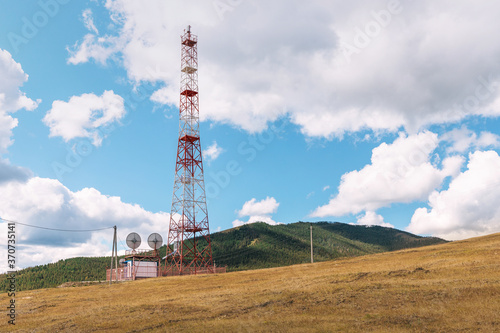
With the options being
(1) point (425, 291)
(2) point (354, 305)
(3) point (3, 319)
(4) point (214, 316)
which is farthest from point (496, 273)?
(3) point (3, 319)

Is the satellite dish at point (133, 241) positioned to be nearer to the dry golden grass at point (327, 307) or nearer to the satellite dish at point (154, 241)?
the satellite dish at point (154, 241)

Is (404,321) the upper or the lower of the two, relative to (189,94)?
lower

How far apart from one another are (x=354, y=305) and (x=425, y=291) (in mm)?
5759

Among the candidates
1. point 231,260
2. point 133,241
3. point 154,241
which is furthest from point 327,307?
point 231,260

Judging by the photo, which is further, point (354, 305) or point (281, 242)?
point (281, 242)

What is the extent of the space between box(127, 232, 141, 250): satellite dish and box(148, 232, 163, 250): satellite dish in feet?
8.59

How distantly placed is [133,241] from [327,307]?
2053 inches

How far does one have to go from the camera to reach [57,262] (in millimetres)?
131375

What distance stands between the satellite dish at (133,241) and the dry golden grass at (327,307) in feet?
92.5

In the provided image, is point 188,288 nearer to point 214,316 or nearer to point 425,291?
point 214,316

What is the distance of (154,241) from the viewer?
73.3m

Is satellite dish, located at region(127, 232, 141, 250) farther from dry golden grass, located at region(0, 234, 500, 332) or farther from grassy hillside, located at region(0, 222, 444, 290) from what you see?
grassy hillside, located at region(0, 222, 444, 290)

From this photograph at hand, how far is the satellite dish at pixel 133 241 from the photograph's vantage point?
7044 centimetres

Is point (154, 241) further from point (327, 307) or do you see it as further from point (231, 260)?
point (231, 260)
